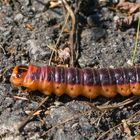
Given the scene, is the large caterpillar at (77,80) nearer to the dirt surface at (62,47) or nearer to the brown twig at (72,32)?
the dirt surface at (62,47)

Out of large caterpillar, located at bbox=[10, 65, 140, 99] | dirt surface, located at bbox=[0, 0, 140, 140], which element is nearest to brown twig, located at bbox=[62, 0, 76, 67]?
dirt surface, located at bbox=[0, 0, 140, 140]

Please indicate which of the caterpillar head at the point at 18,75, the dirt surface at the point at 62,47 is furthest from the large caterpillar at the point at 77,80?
the dirt surface at the point at 62,47

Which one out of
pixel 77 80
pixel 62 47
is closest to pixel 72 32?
pixel 62 47

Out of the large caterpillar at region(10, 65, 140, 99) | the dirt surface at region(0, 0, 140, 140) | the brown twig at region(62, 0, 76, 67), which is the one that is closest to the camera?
the dirt surface at region(0, 0, 140, 140)

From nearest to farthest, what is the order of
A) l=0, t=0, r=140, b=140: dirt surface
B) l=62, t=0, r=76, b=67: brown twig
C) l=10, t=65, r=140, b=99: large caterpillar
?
1. l=0, t=0, r=140, b=140: dirt surface
2. l=10, t=65, r=140, b=99: large caterpillar
3. l=62, t=0, r=76, b=67: brown twig

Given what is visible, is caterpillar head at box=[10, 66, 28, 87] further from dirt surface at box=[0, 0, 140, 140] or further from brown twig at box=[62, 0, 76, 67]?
brown twig at box=[62, 0, 76, 67]
